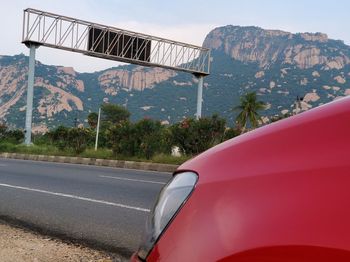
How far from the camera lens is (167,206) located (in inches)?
55.2

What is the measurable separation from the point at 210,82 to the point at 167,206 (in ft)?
347

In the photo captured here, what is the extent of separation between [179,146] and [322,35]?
142 meters

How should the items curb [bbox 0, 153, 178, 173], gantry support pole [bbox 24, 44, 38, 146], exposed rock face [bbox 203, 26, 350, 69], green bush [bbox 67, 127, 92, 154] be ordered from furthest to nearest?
1. exposed rock face [bbox 203, 26, 350, 69]
2. gantry support pole [bbox 24, 44, 38, 146]
3. green bush [bbox 67, 127, 92, 154]
4. curb [bbox 0, 153, 178, 173]

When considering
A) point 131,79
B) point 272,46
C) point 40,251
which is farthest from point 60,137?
point 272,46

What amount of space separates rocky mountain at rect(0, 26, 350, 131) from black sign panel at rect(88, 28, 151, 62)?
46.4m

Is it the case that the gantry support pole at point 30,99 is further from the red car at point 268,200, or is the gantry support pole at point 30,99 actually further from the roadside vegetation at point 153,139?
the red car at point 268,200

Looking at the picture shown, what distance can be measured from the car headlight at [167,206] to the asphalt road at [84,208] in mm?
Result: 2914

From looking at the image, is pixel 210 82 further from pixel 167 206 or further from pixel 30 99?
pixel 167 206

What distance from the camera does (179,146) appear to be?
1742 centimetres

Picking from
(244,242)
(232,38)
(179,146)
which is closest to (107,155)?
(179,146)

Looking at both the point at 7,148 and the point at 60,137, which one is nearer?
the point at 60,137

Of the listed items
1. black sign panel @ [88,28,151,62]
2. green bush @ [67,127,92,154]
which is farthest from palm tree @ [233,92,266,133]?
green bush @ [67,127,92,154]

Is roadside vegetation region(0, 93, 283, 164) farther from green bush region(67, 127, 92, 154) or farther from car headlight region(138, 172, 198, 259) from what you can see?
car headlight region(138, 172, 198, 259)

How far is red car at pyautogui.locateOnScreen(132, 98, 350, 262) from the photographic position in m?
1.01
